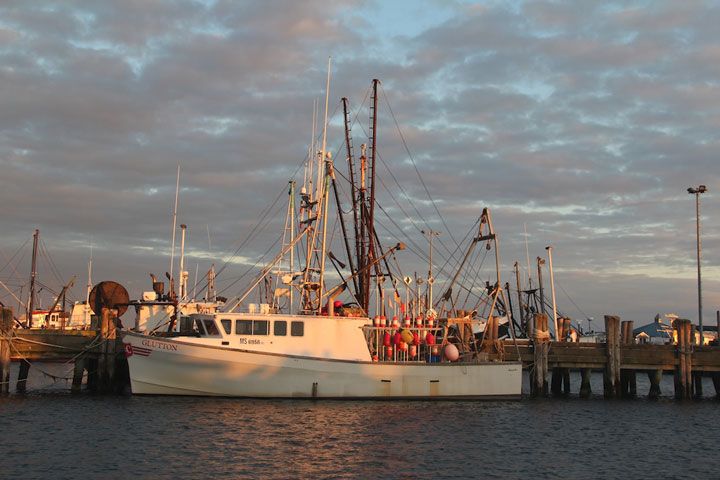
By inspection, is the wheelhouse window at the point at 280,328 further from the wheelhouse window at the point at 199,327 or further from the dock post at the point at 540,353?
the dock post at the point at 540,353

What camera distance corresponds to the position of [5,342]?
102ft

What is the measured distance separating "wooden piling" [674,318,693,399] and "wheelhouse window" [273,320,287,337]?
1891cm

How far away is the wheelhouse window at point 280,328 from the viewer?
29.5 m

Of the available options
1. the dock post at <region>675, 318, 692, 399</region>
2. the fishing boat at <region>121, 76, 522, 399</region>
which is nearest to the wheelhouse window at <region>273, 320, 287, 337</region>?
the fishing boat at <region>121, 76, 522, 399</region>

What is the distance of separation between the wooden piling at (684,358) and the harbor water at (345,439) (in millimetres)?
1697

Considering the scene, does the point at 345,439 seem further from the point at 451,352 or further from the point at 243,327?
the point at 451,352

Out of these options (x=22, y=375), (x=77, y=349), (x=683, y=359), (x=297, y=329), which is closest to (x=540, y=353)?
(x=683, y=359)

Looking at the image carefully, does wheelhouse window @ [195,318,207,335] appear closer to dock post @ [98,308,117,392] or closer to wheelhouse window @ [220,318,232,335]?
wheelhouse window @ [220,318,232,335]

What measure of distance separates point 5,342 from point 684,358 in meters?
32.2

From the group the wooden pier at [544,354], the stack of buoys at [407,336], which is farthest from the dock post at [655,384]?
the stack of buoys at [407,336]

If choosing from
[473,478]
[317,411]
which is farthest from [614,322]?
[473,478]

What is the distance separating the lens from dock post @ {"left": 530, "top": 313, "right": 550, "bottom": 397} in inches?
1300

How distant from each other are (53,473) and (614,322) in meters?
26.0

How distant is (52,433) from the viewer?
22.6m
